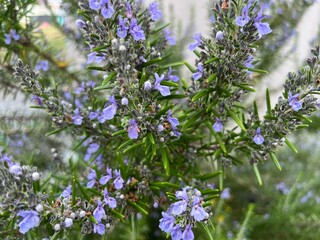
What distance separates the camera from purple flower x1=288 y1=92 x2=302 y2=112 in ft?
2.41

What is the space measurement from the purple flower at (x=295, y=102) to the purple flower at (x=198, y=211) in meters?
0.27

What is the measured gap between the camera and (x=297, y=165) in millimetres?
1829

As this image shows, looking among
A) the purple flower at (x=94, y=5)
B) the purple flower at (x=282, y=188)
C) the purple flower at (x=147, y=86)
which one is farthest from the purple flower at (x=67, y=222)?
the purple flower at (x=282, y=188)

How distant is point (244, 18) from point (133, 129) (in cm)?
30

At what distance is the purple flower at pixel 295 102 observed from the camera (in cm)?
73

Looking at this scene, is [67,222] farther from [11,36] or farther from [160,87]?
[11,36]

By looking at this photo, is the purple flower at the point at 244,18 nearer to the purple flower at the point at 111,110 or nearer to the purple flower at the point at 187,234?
the purple flower at the point at 111,110

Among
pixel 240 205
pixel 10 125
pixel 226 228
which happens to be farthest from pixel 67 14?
pixel 240 205

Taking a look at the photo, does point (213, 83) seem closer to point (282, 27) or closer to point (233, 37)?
point (233, 37)

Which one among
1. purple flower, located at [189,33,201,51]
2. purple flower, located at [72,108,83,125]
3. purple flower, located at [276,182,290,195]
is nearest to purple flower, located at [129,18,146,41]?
purple flower, located at [189,33,201,51]

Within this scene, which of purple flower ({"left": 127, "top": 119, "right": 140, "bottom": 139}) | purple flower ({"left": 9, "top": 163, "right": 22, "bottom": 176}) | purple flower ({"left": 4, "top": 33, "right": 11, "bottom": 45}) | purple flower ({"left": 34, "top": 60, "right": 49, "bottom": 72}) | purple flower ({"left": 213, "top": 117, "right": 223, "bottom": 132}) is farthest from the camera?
purple flower ({"left": 34, "top": 60, "right": 49, "bottom": 72})

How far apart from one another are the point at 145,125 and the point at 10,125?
0.83 m

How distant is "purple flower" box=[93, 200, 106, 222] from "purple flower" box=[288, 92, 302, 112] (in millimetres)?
441

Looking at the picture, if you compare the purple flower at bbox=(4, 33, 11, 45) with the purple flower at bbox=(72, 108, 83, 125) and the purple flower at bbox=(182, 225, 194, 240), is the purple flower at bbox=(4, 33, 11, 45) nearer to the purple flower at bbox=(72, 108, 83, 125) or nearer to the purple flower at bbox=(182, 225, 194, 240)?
the purple flower at bbox=(72, 108, 83, 125)
